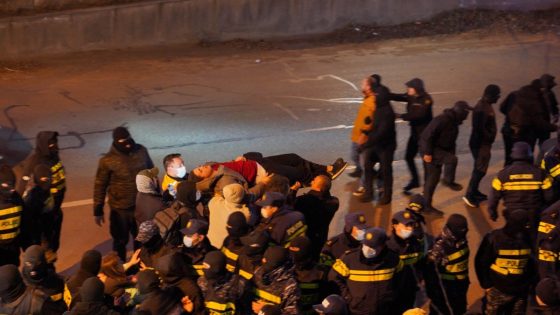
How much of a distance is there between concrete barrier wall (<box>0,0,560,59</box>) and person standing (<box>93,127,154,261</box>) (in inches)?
360

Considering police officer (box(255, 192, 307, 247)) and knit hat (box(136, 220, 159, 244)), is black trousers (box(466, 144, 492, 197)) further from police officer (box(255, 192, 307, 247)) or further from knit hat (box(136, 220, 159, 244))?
knit hat (box(136, 220, 159, 244))

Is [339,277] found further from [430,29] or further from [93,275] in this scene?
[430,29]

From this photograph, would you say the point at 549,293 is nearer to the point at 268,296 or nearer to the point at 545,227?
the point at 545,227

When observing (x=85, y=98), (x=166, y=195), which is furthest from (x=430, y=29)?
(x=166, y=195)

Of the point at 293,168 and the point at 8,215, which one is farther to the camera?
the point at 293,168

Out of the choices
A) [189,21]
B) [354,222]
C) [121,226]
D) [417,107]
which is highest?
[189,21]

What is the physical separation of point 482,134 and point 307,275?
14.5 feet

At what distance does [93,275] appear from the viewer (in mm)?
6887

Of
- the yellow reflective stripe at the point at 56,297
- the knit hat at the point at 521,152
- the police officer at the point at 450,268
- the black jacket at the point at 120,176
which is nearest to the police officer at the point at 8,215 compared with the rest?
the black jacket at the point at 120,176

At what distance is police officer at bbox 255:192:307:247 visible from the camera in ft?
24.2

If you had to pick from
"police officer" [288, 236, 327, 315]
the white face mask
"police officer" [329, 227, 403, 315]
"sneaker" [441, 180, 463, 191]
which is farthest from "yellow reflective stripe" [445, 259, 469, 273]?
"sneaker" [441, 180, 463, 191]

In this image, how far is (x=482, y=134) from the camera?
1031 cm

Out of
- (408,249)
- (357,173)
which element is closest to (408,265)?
(408,249)

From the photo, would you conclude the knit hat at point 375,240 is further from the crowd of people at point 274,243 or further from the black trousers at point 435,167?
the black trousers at point 435,167
